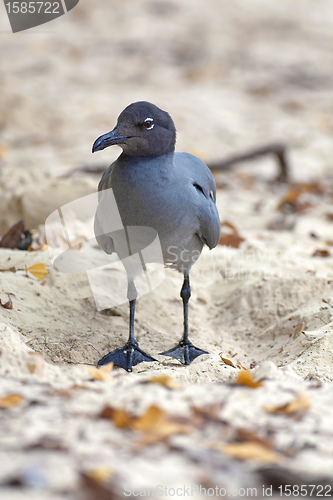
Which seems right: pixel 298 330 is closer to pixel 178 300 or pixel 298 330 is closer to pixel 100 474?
pixel 178 300

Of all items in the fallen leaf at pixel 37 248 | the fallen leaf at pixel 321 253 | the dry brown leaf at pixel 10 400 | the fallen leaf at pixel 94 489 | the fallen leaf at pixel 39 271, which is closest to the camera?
the fallen leaf at pixel 94 489

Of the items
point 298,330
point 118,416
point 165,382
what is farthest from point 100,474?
point 298,330

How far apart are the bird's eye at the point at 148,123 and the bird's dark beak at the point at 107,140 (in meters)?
0.13

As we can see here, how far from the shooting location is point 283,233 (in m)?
5.38

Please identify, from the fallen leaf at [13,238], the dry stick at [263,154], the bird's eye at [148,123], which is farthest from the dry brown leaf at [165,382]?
the dry stick at [263,154]

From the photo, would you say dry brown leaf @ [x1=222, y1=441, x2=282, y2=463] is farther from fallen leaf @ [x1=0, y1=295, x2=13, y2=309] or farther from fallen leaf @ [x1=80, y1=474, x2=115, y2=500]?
fallen leaf @ [x1=0, y1=295, x2=13, y2=309]

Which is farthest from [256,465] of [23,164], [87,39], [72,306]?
[87,39]

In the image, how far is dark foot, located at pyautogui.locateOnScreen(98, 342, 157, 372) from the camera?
3240mm

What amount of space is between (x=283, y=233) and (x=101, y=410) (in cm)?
390

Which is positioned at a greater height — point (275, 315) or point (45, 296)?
point (45, 296)

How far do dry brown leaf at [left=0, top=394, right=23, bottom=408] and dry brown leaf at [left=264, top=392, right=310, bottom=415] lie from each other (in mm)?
877

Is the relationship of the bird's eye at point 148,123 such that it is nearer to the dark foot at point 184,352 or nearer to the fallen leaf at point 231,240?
the dark foot at point 184,352

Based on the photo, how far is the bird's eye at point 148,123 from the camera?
9.55ft

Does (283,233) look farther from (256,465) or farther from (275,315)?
(256,465)
